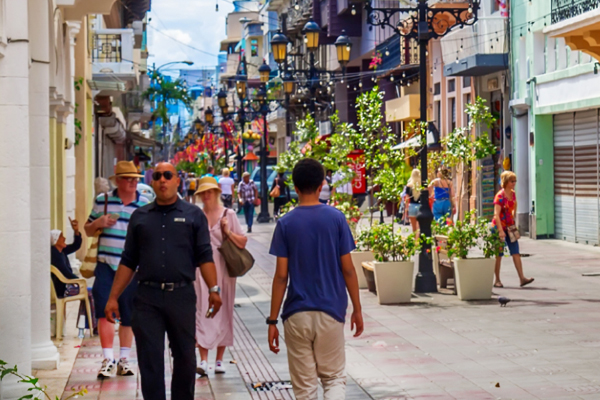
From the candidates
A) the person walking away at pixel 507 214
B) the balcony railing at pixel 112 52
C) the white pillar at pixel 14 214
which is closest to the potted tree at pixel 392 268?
the person walking away at pixel 507 214

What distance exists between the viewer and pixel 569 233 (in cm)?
2475

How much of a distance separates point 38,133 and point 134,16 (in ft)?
127

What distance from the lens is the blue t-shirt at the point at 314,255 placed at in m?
6.43

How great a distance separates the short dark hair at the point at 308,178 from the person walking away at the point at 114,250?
3.06 meters

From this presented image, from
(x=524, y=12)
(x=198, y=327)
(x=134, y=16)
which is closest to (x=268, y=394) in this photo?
(x=198, y=327)

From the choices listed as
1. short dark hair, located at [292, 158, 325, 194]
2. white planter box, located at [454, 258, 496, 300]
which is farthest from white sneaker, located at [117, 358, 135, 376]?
white planter box, located at [454, 258, 496, 300]

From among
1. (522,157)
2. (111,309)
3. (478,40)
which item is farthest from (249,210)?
(111,309)

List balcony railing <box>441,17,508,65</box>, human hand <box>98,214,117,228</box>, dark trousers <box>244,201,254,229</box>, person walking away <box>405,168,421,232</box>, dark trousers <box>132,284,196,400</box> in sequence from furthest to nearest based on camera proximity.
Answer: dark trousers <box>244,201,254,229</box>
balcony railing <box>441,17,508,65</box>
person walking away <box>405,168,421,232</box>
human hand <box>98,214,117,228</box>
dark trousers <box>132,284,196,400</box>

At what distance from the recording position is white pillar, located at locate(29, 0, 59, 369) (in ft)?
30.9

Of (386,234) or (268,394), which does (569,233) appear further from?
(268,394)

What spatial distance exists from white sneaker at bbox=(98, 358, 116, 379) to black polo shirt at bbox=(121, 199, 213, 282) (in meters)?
2.14

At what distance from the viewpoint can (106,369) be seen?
9.16 m

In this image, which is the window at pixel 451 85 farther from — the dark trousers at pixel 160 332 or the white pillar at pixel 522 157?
the dark trousers at pixel 160 332

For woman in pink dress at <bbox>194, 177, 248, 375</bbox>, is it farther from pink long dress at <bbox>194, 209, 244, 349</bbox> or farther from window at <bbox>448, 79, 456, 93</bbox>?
window at <bbox>448, 79, 456, 93</bbox>
